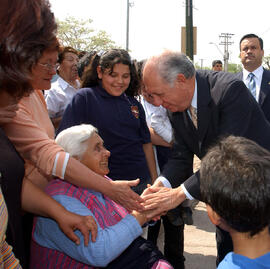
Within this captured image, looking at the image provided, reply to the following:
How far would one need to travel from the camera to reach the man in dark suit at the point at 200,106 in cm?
218

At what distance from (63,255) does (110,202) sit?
458mm

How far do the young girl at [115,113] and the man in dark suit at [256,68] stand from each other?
7.75 ft

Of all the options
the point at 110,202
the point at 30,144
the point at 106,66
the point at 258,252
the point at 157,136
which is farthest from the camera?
the point at 157,136

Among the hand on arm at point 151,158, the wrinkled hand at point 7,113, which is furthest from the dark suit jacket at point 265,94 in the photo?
the wrinkled hand at point 7,113

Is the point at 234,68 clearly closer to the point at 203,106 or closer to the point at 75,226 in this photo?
the point at 203,106

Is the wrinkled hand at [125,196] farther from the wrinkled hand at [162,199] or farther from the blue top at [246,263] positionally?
the blue top at [246,263]

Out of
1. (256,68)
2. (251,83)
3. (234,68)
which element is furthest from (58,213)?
(234,68)

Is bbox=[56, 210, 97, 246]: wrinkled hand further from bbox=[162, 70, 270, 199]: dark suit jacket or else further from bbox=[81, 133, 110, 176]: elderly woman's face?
bbox=[162, 70, 270, 199]: dark suit jacket

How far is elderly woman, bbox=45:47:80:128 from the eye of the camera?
13.1 ft

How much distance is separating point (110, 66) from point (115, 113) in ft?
1.48

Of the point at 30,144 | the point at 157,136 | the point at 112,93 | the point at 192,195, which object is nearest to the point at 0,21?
the point at 30,144

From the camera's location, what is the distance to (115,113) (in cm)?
297

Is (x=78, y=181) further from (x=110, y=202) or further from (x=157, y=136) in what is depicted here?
(x=157, y=136)

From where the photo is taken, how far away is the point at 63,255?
1.90m
